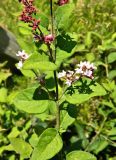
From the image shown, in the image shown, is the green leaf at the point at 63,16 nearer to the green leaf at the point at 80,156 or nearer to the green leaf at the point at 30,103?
the green leaf at the point at 30,103

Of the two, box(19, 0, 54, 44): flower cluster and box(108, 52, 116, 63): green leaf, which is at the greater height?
box(108, 52, 116, 63): green leaf

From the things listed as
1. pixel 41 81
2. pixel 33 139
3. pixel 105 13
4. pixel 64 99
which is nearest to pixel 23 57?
pixel 41 81

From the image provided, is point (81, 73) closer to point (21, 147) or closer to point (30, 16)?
point (30, 16)

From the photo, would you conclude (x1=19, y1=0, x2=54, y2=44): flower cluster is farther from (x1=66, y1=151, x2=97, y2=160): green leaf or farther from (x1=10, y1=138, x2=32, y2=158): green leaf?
(x1=10, y1=138, x2=32, y2=158): green leaf

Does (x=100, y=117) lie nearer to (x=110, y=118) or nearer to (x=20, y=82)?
(x=110, y=118)

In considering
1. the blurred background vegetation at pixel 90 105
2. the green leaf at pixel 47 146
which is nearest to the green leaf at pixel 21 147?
the blurred background vegetation at pixel 90 105

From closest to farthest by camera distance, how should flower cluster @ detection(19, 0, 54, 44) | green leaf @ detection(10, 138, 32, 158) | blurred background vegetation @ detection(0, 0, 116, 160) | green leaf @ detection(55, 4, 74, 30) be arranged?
flower cluster @ detection(19, 0, 54, 44), green leaf @ detection(55, 4, 74, 30), green leaf @ detection(10, 138, 32, 158), blurred background vegetation @ detection(0, 0, 116, 160)

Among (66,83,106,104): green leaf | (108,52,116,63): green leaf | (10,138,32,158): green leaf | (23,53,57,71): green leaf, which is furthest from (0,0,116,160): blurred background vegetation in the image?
(66,83,106,104): green leaf

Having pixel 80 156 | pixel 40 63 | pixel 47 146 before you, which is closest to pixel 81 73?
pixel 40 63
